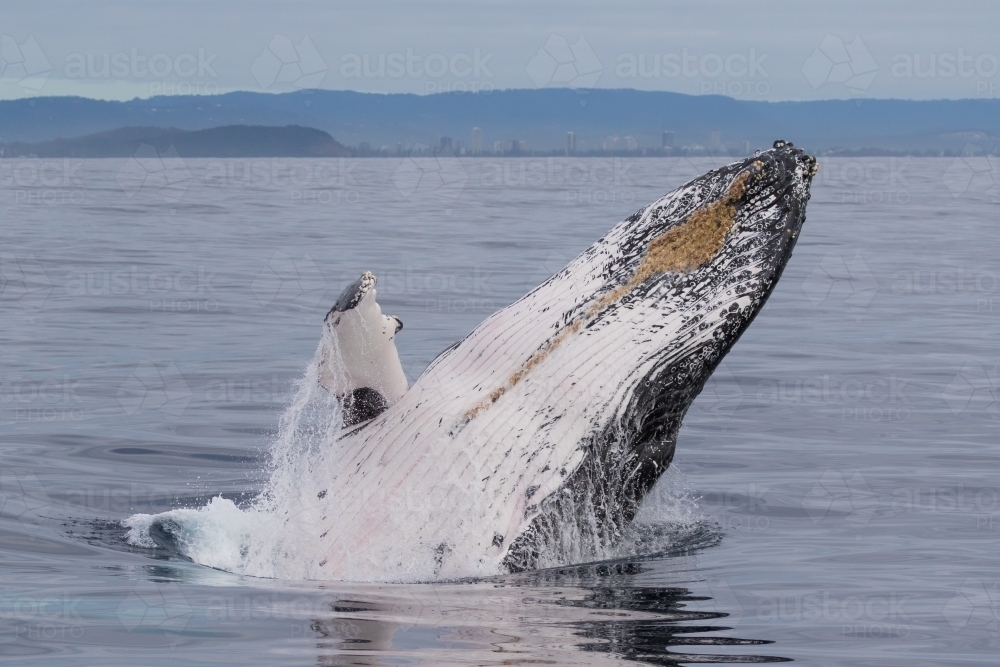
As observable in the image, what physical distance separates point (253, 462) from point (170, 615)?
5.57m

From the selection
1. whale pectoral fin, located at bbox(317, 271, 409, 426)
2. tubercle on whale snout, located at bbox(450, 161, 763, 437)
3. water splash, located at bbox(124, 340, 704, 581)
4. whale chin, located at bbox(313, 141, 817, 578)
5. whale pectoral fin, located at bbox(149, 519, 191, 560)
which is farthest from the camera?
whale pectoral fin, located at bbox(149, 519, 191, 560)

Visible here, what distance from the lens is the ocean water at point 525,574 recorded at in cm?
757

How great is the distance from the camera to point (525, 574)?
29.1 ft

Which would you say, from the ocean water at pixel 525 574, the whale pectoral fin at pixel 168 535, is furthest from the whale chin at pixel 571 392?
the whale pectoral fin at pixel 168 535

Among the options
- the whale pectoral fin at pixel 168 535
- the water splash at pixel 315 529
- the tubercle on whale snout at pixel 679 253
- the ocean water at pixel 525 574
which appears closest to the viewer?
the ocean water at pixel 525 574

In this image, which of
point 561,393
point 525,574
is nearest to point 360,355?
point 561,393

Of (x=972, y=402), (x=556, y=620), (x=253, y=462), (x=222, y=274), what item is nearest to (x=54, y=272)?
(x=222, y=274)

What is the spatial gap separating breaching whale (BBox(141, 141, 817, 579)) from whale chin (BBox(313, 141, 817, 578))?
1 cm

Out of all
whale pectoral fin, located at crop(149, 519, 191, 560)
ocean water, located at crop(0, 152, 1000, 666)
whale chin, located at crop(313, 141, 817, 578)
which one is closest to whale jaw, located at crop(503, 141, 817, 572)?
whale chin, located at crop(313, 141, 817, 578)

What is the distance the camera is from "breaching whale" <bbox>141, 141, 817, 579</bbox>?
9.07 metres

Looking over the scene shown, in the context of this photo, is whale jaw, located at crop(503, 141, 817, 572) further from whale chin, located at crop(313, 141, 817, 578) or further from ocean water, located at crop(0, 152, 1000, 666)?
ocean water, located at crop(0, 152, 1000, 666)

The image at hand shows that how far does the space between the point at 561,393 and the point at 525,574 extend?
1.24m

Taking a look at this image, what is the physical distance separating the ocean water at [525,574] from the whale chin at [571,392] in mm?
476

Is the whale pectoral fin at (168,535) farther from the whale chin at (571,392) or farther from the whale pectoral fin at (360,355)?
the whale pectoral fin at (360,355)
